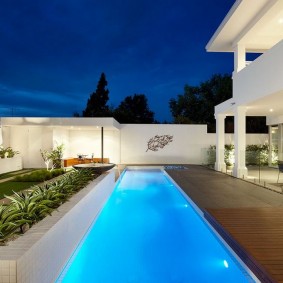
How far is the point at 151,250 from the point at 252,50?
10.6m

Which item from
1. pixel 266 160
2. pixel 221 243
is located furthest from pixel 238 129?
pixel 221 243

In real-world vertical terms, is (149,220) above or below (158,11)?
below

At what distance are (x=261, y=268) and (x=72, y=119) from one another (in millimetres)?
13179

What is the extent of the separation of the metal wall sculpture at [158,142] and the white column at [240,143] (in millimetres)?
7636

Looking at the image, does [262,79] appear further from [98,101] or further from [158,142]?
[98,101]

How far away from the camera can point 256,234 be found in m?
4.50

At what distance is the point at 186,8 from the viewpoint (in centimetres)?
4391

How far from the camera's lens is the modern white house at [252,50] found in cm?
839

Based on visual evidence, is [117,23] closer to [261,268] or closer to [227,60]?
[227,60]

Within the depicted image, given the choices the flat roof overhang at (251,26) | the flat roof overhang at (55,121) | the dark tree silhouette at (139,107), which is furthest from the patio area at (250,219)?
the dark tree silhouette at (139,107)

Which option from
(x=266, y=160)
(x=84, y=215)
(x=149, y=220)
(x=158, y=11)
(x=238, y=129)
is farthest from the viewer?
(x=158, y=11)

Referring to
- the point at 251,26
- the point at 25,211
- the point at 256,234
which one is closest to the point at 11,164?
the point at 25,211

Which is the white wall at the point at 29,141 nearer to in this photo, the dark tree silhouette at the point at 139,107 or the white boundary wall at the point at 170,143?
the white boundary wall at the point at 170,143

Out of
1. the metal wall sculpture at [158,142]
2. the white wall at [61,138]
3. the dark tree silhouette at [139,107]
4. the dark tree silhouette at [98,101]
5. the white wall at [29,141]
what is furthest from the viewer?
the dark tree silhouette at [139,107]
